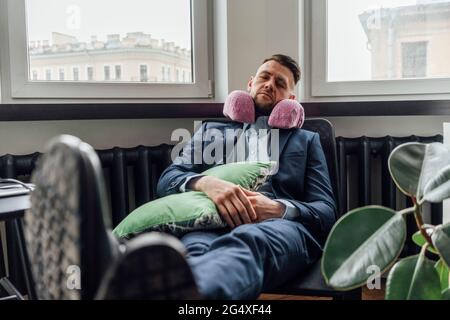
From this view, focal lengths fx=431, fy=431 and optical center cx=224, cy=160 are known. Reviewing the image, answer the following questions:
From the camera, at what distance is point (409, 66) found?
188 centimetres

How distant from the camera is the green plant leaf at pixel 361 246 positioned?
60cm

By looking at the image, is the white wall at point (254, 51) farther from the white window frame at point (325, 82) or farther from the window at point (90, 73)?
the window at point (90, 73)

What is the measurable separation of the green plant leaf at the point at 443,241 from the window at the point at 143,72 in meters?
1.44

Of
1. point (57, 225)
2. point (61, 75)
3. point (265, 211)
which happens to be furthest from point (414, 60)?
point (57, 225)

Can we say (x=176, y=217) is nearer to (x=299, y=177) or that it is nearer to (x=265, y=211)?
(x=265, y=211)

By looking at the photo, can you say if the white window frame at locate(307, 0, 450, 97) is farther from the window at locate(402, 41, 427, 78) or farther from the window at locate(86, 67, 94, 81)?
the window at locate(86, 67, 94, 81)

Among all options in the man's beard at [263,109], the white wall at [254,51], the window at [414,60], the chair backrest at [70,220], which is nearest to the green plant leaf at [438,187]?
the chair backrest at [70,220]

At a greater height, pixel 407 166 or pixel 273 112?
pixel 273 112

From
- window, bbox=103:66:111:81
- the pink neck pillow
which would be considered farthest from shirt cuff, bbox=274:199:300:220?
window, bbox=103:66:111:81

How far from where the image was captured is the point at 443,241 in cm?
62

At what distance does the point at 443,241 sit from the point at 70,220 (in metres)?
0.51

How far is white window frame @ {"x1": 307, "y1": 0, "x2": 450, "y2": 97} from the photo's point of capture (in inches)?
74.6

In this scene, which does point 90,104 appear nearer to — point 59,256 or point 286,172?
point 286,172

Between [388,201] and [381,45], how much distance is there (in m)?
0.69
